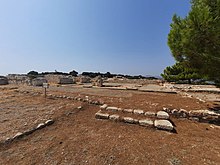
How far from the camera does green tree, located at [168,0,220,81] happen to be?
4387mm

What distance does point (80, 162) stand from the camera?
8.11 feet

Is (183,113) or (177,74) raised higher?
(177,74)

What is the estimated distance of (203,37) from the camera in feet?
15.2

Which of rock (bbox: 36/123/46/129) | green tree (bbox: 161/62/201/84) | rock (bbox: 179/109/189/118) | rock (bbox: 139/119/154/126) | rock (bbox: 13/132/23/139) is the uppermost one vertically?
green tree (bbox: 161/62/201/84)

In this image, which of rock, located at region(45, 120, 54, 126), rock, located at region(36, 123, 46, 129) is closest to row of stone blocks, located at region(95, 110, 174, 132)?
rock, located at region(45, 120, 54, 126)

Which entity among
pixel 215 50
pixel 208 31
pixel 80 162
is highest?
pixel 208 31

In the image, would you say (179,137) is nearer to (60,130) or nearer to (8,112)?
(60,130)

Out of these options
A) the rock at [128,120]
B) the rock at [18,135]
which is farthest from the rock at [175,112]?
the rock at [18,135]

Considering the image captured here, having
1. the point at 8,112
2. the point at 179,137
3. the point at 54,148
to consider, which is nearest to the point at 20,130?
the point at 54,148

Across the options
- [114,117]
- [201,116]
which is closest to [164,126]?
[114,117]

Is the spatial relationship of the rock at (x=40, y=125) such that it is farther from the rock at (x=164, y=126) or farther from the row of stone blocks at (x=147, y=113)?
the rock at (x=164, y=126)

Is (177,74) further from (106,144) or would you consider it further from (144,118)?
(106,144)

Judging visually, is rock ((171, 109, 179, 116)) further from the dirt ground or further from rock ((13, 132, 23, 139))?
rock ((13, 132, 23, 139))

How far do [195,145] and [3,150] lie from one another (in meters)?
4.52
